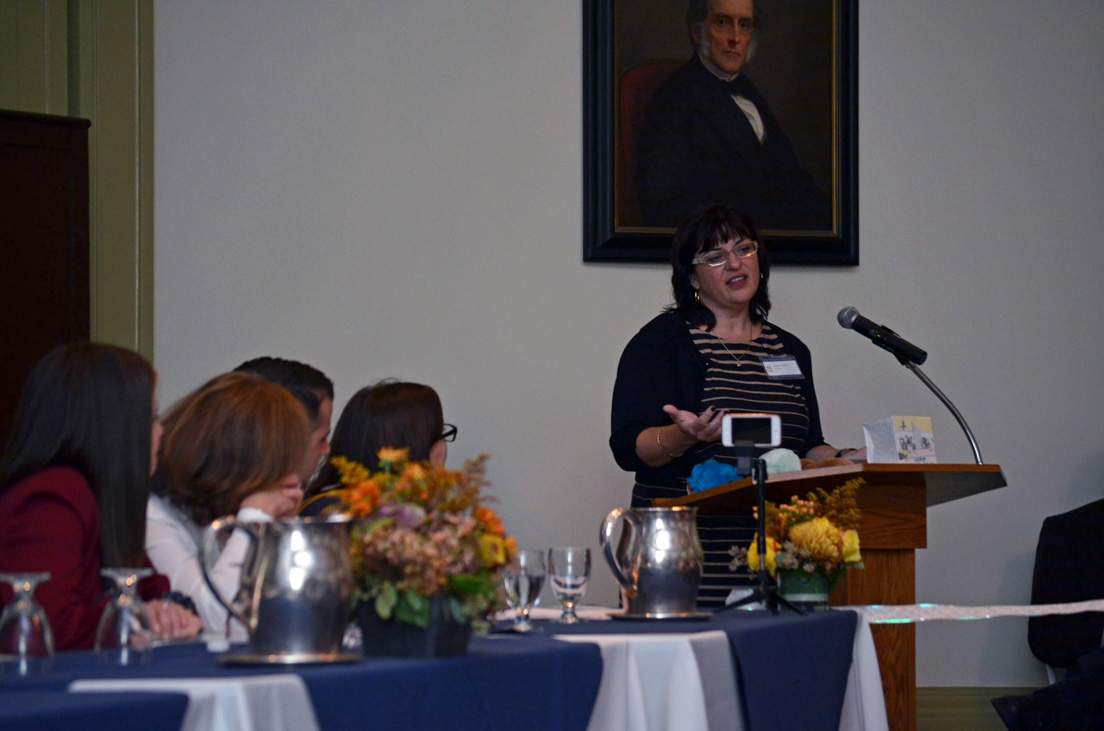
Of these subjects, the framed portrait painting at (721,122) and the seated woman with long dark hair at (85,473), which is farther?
the framed portrait painting at (721,122)

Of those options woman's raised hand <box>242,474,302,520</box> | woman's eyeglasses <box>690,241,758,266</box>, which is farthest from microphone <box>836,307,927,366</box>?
woman's raised hand <box>242,474,302,520</box>

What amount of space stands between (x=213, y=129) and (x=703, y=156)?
1.68m

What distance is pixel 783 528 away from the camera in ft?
7.48

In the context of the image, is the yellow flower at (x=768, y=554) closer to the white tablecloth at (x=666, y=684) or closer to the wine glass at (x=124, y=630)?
the white tablecloth at (x=666, y=684)

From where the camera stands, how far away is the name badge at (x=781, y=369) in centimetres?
317

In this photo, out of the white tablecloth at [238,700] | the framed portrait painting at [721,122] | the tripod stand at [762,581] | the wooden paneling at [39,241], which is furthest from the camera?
the framed portrait painting at [721,122]

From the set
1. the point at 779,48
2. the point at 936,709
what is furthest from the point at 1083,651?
the point at 779,48

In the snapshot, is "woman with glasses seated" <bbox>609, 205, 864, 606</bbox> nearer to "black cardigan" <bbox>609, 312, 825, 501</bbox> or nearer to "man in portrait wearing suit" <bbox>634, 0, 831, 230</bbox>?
"black cardigan" <bbox>609, 312, 825, 501</bbox>

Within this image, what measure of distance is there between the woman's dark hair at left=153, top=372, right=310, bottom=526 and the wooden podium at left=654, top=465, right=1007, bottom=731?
961 millimetres

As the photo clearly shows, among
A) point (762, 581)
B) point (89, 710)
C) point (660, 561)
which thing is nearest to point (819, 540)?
point (762, 581)

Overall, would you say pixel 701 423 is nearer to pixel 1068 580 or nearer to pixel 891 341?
pixel 891 341

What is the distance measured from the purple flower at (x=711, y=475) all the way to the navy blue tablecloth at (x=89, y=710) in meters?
1.99

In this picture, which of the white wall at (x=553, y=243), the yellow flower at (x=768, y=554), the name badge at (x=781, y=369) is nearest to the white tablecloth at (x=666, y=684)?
the yellow flower at (x=768, y=554)

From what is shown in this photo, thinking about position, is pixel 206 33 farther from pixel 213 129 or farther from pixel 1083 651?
pixel 1083 651
